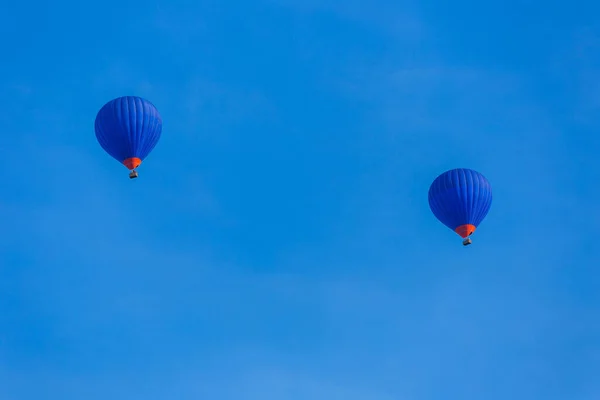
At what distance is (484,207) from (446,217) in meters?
2.28

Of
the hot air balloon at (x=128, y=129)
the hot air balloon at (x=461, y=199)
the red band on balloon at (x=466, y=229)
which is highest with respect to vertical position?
the hot air balloon at (x=128, y=129)

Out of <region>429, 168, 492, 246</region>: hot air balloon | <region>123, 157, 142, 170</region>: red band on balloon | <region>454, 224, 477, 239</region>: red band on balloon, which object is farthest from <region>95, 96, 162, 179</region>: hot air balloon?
<region>454, 224, 477, 239</region>: red band on balloon

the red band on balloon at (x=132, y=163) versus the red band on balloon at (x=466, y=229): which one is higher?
the red band on balloon at (x=132, y=163)

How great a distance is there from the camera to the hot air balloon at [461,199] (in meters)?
94.4

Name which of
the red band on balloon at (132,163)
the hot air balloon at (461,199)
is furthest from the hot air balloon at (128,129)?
the hot air balloon at (461,199)

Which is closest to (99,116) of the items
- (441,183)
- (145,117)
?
(145,117)

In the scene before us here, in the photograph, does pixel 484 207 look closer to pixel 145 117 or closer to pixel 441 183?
pixel 441 183

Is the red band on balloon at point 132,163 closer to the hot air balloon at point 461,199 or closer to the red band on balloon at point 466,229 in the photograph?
the hot air balloon at point 461,199

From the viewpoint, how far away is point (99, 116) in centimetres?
9494

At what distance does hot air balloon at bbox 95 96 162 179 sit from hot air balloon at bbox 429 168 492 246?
1689 centimetres

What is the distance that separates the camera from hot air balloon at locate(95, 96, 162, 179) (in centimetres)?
9412

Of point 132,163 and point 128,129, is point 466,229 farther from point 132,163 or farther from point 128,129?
point 128,129

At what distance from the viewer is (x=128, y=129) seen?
3708 inches

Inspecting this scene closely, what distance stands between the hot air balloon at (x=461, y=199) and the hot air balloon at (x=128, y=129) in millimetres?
16889
